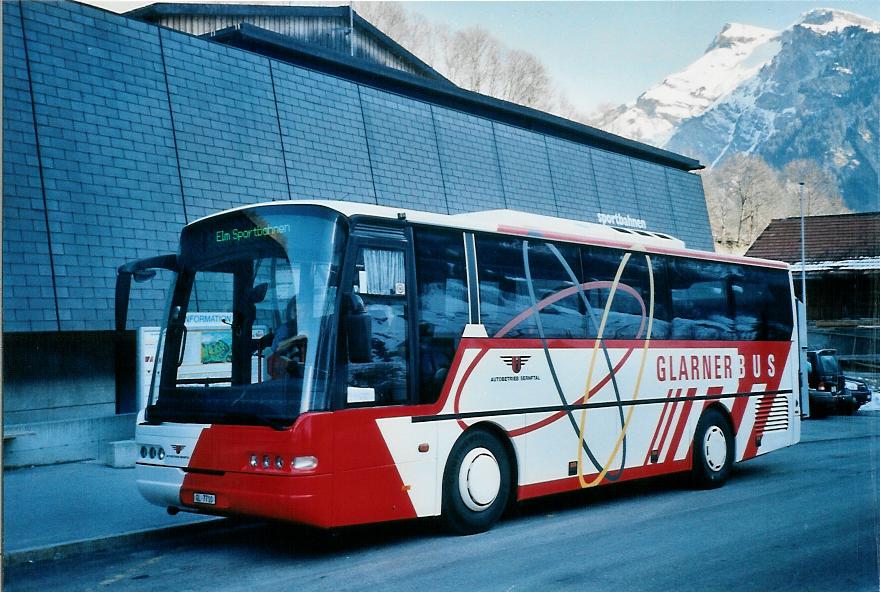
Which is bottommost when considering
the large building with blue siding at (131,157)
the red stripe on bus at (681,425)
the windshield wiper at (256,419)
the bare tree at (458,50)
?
the red stripe on bus at (681,425)

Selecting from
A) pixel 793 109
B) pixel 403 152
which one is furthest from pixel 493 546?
pixel 793 109

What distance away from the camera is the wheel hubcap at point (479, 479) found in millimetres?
8484

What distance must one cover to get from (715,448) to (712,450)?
89 mm

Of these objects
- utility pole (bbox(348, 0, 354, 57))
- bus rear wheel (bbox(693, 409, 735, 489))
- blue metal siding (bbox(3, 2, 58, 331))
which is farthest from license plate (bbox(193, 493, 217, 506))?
utility pole (bbox(348, 0, 354, 57))

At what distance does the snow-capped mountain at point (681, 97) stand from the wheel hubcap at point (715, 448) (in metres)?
30.6

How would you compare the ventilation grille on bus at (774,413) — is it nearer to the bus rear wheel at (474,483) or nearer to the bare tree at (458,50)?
the bus rear wheel at (474,483)

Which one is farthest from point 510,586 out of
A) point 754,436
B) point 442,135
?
point 442,135

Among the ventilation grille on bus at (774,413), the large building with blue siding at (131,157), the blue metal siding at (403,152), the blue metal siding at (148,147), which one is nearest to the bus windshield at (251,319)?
the blue metal siding at (148,147)

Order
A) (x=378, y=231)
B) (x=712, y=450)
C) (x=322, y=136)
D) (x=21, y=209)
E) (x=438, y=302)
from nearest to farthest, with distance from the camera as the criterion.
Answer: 1. (x=378, y=231)
2. (x=438, y=302)
3. (x=712, y=450)
4. (x=21, y=209)
5. (x=322, y=136)

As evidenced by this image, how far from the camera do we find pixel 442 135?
2036 centimetres

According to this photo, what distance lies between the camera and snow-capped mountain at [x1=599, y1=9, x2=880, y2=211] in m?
77.6

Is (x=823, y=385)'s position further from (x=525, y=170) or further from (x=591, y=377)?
(x=591, y=377)

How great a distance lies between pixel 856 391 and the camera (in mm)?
25328

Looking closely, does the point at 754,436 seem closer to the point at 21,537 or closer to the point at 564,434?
the point at 564,434
